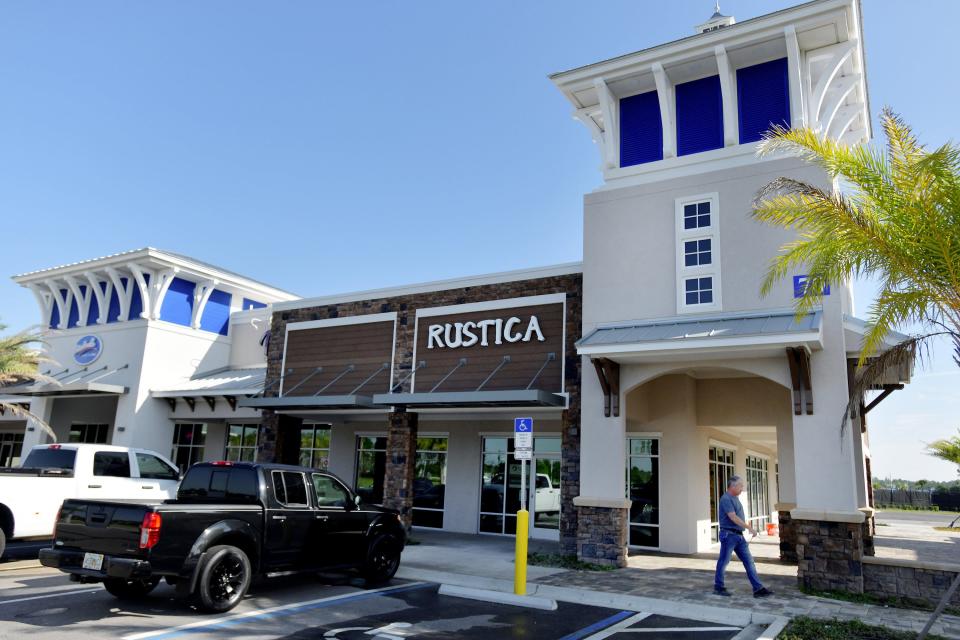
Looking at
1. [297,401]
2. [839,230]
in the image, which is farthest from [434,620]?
[297,401]

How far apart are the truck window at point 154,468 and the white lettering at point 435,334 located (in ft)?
21.4

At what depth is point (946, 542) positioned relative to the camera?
20.4 metres

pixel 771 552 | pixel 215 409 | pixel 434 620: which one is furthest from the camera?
pixel 215 409

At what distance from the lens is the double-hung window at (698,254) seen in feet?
43.7

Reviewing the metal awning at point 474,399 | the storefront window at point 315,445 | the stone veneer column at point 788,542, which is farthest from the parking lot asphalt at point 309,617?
the storefront window at point 315,445

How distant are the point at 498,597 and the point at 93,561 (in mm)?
5344

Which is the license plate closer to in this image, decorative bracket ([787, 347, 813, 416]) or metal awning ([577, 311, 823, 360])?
metal awning ([577, 311, 823, 360])

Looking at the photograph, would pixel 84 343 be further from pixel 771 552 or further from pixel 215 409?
pixel 771 552

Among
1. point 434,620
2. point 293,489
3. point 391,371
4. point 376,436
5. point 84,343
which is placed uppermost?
point 84,343

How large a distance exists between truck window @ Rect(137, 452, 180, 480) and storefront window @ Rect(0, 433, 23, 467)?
71.9 ft

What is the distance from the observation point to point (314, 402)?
1745cm

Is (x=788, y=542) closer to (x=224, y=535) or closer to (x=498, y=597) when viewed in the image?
(x=498, y=597)

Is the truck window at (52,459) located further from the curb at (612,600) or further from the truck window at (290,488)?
the curb at (612,600)

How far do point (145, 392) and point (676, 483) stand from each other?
59.7 feet
